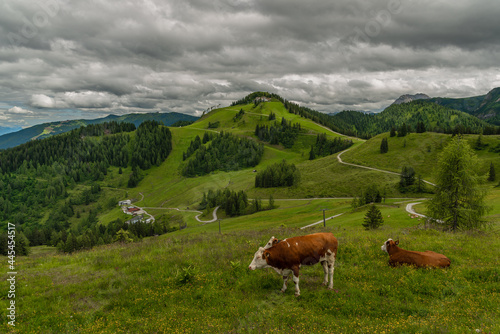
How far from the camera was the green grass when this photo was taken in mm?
8758

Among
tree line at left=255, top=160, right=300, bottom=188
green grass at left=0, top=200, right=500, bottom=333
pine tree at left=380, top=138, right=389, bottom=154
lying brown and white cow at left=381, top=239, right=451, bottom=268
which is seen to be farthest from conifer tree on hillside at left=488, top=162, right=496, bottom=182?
lying brown and white cow at left=381, top=239, right=451, bottom=268

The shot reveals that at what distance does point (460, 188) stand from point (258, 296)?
33.8m

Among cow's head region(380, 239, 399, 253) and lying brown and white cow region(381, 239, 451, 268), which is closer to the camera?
lying brown and white cow region(381, 239, 451, 268)

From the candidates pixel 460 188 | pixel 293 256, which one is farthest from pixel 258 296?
pixel 460 188

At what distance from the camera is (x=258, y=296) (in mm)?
Result: 11031

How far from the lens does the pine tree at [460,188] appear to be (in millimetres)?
29969

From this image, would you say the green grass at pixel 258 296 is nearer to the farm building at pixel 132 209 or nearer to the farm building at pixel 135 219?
the farm building at pixel 135 219

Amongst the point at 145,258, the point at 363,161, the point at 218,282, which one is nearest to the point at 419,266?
the point at 218,282

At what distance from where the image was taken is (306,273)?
12992 mm

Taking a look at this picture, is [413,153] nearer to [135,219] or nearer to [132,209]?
[135,219]

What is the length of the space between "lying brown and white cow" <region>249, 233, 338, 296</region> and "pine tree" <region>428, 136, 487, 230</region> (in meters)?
29.7

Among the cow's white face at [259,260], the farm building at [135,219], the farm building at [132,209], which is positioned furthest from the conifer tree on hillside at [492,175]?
the farm building at [132,209]

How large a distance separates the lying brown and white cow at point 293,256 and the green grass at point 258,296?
1.13 metres

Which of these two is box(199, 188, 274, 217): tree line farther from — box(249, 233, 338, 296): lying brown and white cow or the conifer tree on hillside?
box(249, 233, 338, 296): lying brown and white cow
